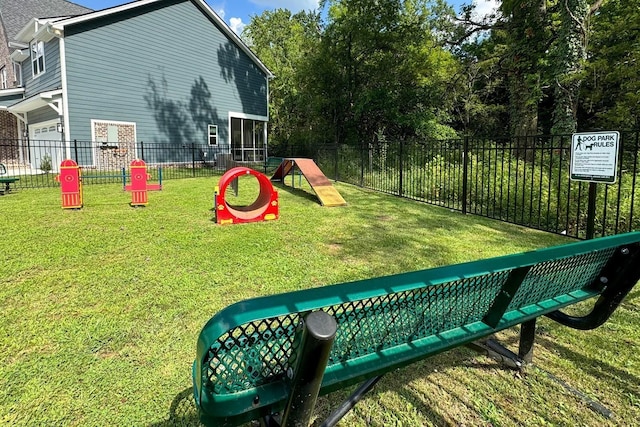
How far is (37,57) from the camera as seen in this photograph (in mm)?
16984

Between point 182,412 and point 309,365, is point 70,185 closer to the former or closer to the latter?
point 182,412

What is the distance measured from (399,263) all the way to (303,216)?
3.42 m

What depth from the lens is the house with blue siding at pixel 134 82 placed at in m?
15.1

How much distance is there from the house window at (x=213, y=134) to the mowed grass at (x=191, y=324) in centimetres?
1363

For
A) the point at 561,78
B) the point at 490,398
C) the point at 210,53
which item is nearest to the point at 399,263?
the point at 490,398

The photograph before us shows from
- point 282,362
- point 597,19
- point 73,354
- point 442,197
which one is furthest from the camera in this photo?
point 597,19

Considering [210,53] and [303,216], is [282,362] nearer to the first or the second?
[303,216]

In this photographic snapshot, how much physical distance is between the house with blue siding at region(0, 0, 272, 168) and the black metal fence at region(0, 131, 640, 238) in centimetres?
35

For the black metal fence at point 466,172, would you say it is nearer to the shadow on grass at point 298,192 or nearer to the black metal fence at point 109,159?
the black metal fence at point 109,159

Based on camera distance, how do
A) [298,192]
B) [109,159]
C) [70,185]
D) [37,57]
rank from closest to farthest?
[70,185], [298,192], [109,159], [37,57]

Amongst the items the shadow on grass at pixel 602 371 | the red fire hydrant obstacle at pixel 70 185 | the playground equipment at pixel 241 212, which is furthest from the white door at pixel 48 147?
the shadow on grass at pixel 602 371

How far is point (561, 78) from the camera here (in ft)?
41.5

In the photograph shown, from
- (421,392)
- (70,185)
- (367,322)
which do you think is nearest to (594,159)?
(421,392)

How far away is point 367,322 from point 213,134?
2015 centimetres
